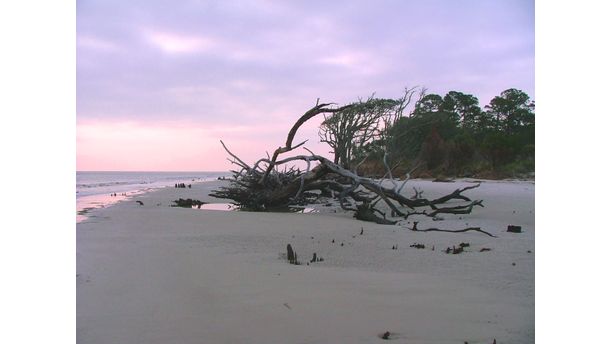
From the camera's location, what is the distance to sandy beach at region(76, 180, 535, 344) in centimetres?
181

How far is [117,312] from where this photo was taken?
2.00m

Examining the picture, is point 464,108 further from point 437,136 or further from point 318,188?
point 318,188

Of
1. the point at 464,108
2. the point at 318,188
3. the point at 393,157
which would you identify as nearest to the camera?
the point at 318,188

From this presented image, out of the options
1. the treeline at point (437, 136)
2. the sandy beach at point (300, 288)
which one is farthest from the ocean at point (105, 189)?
the treeline at point (437, 136)

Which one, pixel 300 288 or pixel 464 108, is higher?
pixel 464 108

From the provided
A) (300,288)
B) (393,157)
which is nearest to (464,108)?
(393,157)

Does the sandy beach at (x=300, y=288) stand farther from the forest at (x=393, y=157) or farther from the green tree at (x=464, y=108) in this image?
the green tree at (x=464, y=108)

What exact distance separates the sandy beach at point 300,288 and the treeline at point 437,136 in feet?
32.7

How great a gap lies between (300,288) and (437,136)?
22335mm

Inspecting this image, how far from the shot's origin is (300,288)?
2.39 metres
